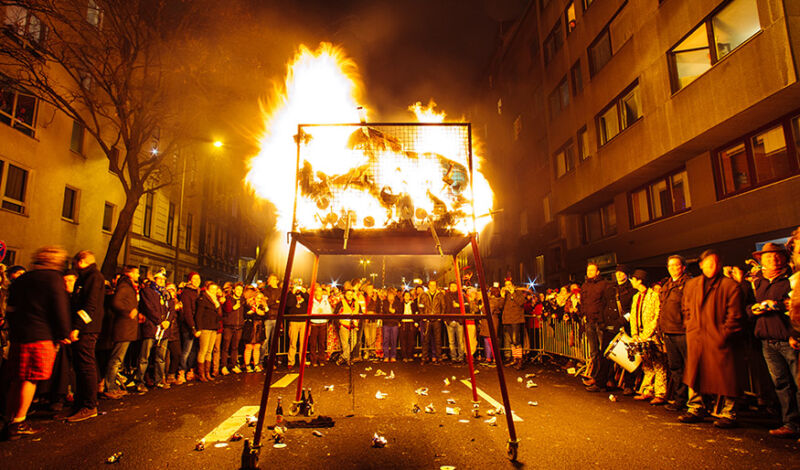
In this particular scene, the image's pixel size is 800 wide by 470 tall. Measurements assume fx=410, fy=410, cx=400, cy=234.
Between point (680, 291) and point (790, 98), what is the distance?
712cm

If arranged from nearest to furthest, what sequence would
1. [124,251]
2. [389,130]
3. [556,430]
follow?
[389,130] < [556,430] < [124,251]

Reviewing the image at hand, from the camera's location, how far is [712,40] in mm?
11445

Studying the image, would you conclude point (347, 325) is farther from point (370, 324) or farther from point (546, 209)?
point (546, 209)

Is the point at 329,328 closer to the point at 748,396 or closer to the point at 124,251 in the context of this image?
the point at 748,396

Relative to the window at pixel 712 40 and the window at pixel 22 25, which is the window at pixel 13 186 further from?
the window at pixel 712 40

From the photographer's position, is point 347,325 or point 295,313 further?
point 295,313

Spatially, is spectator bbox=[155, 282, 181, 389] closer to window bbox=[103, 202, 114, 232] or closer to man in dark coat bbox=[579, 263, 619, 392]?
man in dark coat bbox=[579, 263, 619, 392]

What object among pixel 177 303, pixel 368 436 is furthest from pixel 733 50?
pixel 177 303

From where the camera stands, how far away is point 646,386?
6.88 metres

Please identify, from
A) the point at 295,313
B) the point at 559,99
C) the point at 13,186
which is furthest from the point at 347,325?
the point at 559,99

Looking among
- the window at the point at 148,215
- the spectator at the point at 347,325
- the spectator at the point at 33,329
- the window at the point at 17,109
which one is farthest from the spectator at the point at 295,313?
the window at the point at 148,215

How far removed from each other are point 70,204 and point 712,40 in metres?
24.3

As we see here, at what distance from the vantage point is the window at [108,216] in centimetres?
2050

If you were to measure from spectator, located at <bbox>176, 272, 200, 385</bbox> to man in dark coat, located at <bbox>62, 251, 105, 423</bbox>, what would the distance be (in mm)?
2469
